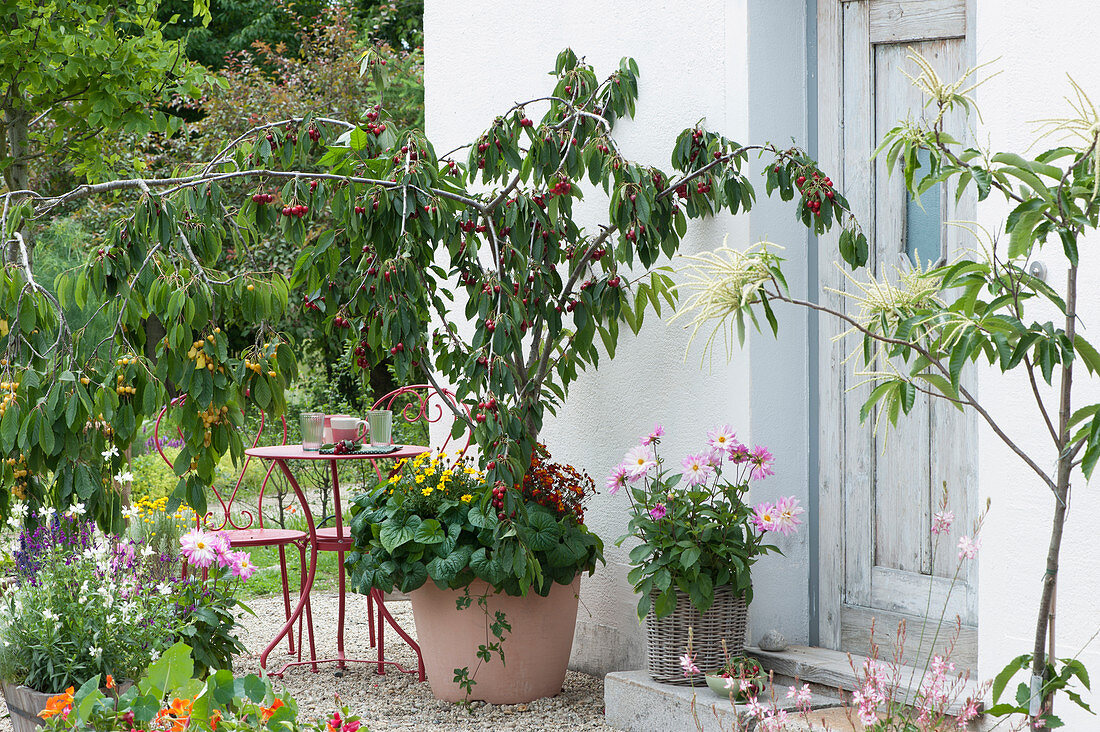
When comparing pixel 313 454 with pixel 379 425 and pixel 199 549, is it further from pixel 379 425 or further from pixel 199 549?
pixel 199 549

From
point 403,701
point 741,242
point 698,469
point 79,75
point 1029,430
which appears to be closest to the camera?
point 1029,430

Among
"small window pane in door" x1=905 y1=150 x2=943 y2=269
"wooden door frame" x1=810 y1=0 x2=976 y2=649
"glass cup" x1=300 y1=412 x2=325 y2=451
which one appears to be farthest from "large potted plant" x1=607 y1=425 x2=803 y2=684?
"glass cup" x1=300 y1=412 x2=325 y2=451

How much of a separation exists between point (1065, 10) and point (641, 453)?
1925 mm

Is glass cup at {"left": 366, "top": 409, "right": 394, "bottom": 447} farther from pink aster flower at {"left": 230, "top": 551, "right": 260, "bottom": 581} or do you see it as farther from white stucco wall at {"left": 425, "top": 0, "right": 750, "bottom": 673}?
pink aster flower at {"left": 230, "top": 551, "right": 260, "bottom": 581}

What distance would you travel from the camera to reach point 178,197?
11.7 ft

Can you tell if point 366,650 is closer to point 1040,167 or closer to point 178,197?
point 178,197

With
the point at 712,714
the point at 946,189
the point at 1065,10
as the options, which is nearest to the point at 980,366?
the point at 946,189

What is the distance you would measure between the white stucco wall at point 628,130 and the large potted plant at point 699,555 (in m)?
0.26

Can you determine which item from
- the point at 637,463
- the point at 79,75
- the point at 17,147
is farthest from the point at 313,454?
the point at 17,147

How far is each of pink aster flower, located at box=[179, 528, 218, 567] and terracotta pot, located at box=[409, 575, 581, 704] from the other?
A: 2.54ft

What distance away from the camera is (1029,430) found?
126 inches

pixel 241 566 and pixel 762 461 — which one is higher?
pixel 762 461

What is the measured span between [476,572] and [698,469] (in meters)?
0.87

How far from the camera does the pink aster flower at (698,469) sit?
392 cm
